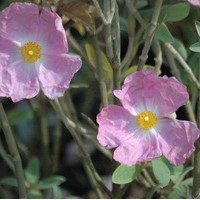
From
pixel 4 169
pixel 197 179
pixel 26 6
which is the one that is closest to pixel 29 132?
pixel 4 169

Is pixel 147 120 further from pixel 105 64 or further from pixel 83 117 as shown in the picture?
pixel 83 117

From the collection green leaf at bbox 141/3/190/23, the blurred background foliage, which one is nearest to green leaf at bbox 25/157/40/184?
the blurred background foliage

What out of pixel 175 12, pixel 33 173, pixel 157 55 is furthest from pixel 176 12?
pixel 33 173

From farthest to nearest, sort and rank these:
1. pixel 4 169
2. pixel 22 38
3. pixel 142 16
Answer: pixel 4 169 → pixel 142 16 → pixel 22 38

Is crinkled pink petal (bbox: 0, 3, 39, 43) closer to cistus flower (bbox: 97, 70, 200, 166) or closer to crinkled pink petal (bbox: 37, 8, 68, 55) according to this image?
crinkled pink petal (bbox: 37, 8, 68, 55)

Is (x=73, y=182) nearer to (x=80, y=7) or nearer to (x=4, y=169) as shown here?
(x=4, y=169)

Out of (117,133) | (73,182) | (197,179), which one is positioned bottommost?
(73,182)
